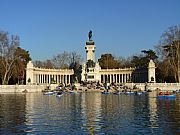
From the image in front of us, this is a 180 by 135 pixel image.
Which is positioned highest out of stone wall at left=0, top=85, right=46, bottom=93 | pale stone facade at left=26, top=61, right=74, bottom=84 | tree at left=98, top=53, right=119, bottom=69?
tree at left=98, top=53, right=119, bottom=69

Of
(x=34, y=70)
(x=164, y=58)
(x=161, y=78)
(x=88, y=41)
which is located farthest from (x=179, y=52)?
(x=34, y=70)

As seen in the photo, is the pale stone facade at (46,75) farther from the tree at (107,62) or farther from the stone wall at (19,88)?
the tree at (107,62)

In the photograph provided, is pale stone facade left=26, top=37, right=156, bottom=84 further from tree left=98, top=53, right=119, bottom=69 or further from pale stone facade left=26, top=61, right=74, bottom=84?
tree left=98, top=53, right=119, bottom=69

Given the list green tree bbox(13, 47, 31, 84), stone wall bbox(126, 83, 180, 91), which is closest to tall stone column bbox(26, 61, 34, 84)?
green tree bbox(13, 47, 31, 84)

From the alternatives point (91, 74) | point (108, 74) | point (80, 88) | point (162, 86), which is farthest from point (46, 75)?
point (162, 86)

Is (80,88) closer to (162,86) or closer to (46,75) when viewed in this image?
(46,75)

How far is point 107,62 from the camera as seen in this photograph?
138 metres

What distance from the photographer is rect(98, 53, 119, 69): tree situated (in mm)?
138375

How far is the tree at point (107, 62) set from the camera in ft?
454

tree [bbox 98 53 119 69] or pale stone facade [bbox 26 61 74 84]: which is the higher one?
tree [bbox 98 53 119 69]

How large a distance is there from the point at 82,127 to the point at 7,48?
75714 millimetres

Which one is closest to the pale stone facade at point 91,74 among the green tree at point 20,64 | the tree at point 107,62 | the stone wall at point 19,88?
the green tree at point 20,64

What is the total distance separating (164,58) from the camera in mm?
98875

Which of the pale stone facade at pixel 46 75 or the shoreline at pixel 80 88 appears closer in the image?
the shoreline at pixel 80 88
